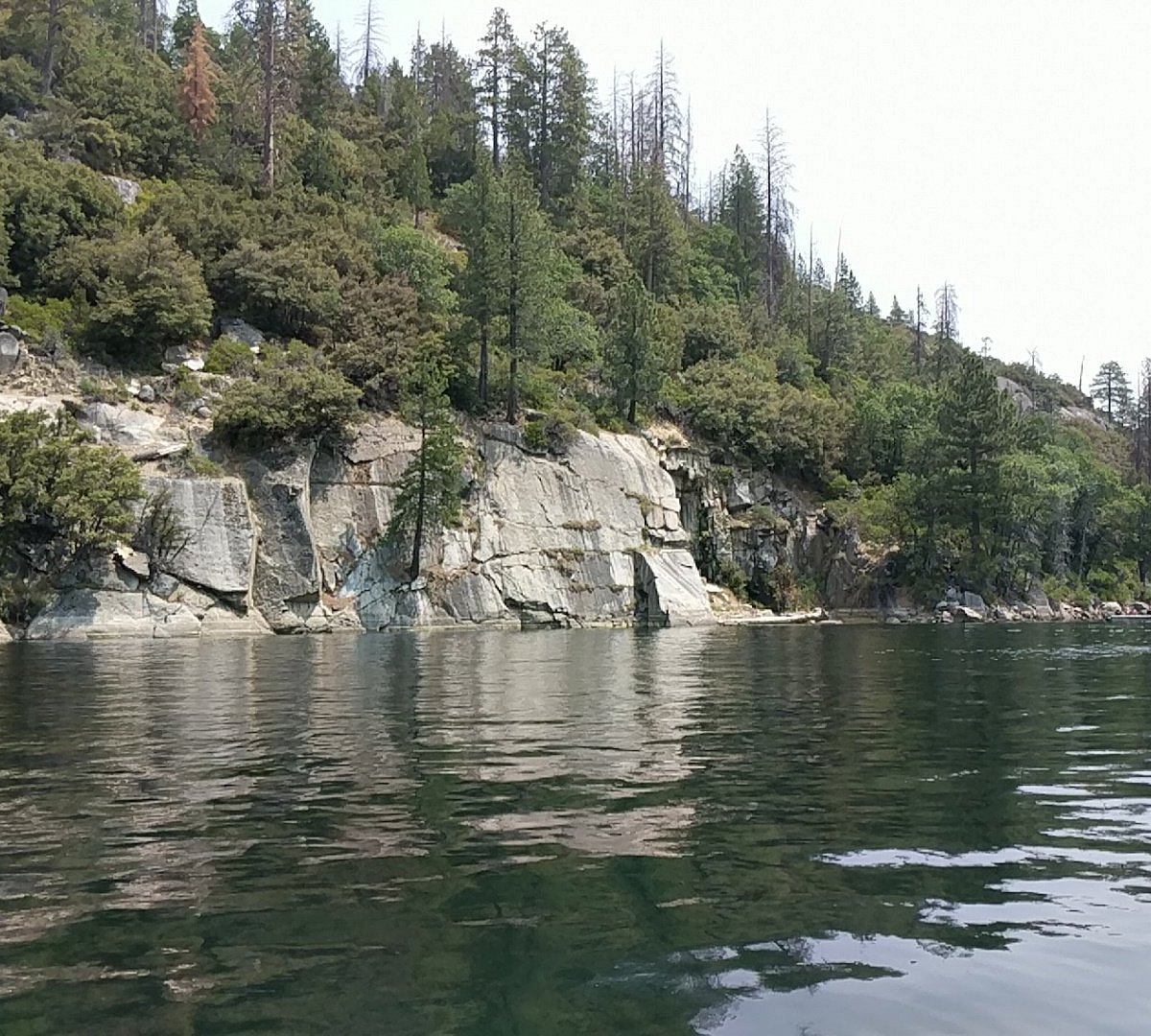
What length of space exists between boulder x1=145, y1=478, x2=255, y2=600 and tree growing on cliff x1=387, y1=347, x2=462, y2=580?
7.82 m

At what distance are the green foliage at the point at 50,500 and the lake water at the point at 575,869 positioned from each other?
2503cm

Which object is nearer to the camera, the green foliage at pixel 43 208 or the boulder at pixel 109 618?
the boulder at pixel 109 618

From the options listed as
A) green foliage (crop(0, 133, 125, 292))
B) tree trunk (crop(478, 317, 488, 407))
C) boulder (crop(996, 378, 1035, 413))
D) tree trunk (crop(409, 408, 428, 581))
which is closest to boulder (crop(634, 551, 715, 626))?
tree trunk (crop(478, 317, 488, 407))

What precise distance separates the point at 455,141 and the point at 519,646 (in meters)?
70.6

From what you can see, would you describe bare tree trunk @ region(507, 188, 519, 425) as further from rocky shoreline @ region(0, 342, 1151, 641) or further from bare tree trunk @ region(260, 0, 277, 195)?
bare tree trunk @ region(260, 0, 277, 195)

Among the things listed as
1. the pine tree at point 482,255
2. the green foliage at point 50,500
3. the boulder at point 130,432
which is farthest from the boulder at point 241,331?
the green foliage at point 50,500

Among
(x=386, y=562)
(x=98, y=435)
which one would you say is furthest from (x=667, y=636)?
(x=98, y=435)

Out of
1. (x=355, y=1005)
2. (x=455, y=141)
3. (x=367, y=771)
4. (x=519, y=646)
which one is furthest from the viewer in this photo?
(x=455, y=141)

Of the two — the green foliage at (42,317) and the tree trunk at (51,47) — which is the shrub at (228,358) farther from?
the tree trunk at (51,47)

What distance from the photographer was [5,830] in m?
9.20

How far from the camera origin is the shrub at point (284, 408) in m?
48.8

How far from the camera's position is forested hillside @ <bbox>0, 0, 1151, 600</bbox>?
5481cm

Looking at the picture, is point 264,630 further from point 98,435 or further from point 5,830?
point 5,830

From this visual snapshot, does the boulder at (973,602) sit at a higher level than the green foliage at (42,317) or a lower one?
lower
